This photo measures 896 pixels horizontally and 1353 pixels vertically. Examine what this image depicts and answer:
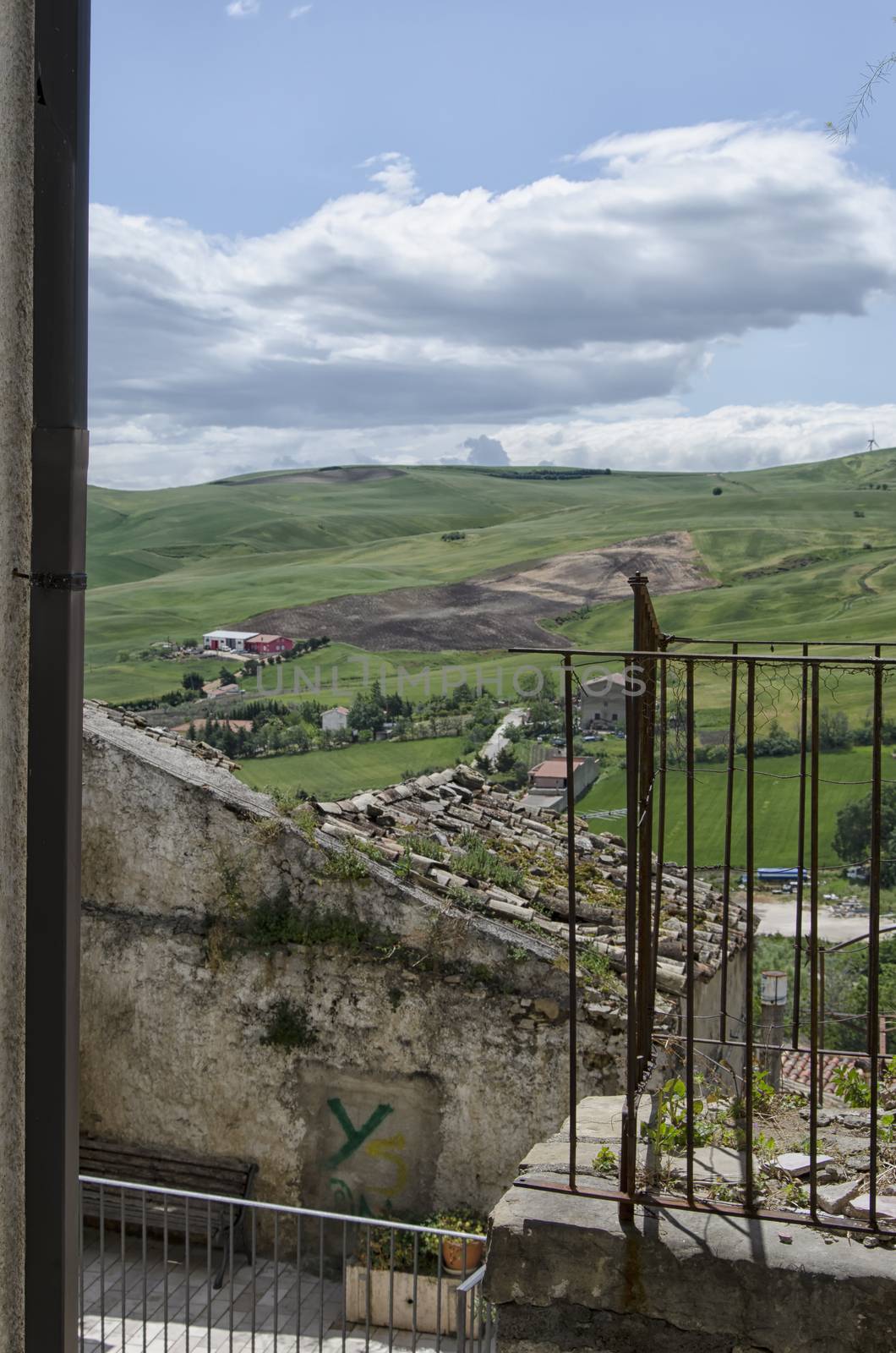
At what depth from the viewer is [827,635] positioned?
47.8 m

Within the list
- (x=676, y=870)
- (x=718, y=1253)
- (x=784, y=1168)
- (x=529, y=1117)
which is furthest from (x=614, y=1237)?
(x=676, y=870)

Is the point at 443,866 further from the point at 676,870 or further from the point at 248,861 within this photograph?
the point at 676,870

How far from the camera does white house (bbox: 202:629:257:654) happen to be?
182 ft

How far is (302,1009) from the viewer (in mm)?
8820

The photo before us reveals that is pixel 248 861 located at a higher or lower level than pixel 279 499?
lower

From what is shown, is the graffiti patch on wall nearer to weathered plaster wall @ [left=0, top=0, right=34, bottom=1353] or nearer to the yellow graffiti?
the yellow graffiti

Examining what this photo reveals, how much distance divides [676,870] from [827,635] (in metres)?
35.9

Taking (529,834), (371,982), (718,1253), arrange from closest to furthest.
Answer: (718,1253)
(371,982)
(529,834)

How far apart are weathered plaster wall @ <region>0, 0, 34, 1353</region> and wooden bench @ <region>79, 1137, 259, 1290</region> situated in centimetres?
782

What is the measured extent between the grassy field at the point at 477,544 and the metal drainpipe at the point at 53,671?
39651mm

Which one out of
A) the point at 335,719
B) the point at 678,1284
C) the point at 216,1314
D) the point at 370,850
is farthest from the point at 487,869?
the point at 335,719

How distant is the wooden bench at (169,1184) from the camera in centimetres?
886

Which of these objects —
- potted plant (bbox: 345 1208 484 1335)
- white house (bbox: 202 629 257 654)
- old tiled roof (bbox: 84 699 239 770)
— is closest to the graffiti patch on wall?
potted plant (bbox: 345 1208 484 1335)

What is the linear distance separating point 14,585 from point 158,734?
984 cm
